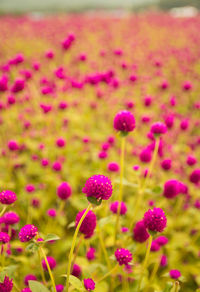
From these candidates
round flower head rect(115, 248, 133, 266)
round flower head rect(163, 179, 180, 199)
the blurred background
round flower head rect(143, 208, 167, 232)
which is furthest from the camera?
the blurred background

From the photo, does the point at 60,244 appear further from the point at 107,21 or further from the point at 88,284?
the point at 107,21

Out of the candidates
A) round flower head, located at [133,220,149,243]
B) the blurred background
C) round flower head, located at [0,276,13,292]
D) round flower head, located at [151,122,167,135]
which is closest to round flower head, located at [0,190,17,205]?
round flower head, located at [0,276,13,292]

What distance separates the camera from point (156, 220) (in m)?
1.16

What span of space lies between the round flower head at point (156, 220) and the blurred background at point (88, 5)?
19.7m

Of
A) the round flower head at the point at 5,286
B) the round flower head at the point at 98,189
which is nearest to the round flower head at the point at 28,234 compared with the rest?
the round flower head at the point at 5,286

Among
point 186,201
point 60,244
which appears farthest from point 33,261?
point 186,201

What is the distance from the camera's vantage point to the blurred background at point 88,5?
17986 millimetres

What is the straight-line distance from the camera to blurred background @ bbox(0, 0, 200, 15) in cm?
1799

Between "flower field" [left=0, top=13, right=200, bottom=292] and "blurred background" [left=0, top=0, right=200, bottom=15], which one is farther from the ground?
"blurred background" [left=0, top=0, right=200, bottom=15]

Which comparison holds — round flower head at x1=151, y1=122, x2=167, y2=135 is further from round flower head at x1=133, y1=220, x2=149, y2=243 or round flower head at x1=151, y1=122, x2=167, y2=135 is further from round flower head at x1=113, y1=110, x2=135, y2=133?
round flower head at x1=133, y1=220, x2=149, y2=243

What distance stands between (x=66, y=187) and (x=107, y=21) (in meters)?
12.2

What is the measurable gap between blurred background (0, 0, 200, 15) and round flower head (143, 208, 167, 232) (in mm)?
19691

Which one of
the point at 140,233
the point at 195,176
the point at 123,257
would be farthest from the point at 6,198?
the point at 195,176

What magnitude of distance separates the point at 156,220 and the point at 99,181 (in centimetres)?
34
